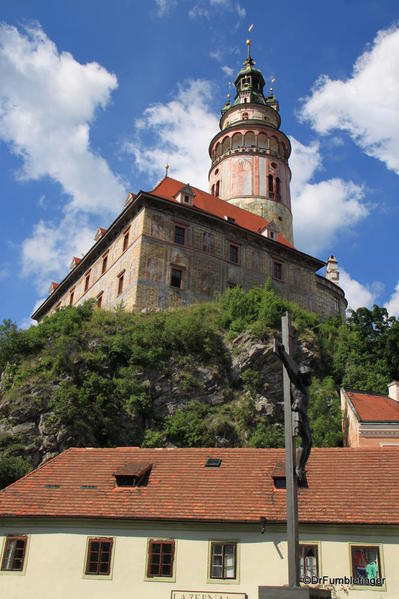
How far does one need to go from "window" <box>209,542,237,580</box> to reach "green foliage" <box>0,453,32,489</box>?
9514mm

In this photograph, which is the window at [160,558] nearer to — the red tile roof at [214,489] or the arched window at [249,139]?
the red tile roof at [214,489]

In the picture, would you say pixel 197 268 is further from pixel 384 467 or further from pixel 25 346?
pixel 384 467

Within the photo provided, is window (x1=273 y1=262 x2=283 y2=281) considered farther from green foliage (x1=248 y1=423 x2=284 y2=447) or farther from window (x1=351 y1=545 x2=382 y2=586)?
window (x1=351 y1=545 x2=382 y2=586)

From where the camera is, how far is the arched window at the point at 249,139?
172 feet

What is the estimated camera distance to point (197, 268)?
125ft

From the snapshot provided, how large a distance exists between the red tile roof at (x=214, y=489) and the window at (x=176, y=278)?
749 inches

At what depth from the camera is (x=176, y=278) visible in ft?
121

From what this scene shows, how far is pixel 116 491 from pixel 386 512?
24.1ft

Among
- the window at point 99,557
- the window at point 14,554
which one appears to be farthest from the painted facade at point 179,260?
the window at point 99,557

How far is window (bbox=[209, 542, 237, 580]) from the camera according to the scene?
1479cm

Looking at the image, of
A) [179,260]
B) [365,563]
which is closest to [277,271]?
[179,260]

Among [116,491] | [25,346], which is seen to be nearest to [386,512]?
[116,491]

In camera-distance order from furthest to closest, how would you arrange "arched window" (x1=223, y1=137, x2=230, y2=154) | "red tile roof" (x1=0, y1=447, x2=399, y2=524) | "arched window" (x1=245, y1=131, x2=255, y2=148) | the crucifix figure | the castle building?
"arched window" (x1=223, y1=137, x2=230, y2=154) < "arched window" (x1=245, y1=131, x2=255, y2=148) < the castle building < "red tile roof" (x1=0, y1=447, x2=399, y2=524) < the crucifix figure

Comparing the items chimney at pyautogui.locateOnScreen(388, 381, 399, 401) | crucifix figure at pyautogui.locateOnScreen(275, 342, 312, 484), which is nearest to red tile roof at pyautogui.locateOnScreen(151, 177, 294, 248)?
chimney at pyautogui.locateOnScreen(388, 381, 399, 401)
